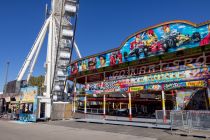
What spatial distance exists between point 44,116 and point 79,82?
16.0 meters

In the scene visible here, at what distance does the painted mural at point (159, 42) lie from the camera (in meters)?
22.4

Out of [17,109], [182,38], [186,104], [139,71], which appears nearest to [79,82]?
[17,109]

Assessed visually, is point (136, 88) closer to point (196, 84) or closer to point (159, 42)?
point (159, 42)

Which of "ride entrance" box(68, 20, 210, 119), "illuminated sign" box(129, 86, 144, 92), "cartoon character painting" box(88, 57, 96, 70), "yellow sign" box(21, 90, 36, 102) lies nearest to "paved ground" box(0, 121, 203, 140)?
"ride entrance" box(68, 20, 210, 119)

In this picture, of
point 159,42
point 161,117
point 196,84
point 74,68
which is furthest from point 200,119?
point 74,68

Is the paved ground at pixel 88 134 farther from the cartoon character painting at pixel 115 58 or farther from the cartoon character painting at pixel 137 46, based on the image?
the cartoon character painting at pixel 115 58

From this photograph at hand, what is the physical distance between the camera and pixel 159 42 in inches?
992

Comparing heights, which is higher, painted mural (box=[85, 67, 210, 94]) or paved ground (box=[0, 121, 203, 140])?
painted mural (box=[85, 67, 210, 94])

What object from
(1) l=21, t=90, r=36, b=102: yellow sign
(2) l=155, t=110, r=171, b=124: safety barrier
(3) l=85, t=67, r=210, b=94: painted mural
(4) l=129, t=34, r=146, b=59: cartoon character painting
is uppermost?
(4) l=129, t=34, r=146, b=59: cartoon character painting

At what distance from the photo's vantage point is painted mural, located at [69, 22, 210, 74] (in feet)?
73.4

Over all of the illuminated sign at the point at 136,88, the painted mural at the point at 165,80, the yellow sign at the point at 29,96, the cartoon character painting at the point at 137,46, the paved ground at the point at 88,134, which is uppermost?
the cartoon character painting at the point at 137,46

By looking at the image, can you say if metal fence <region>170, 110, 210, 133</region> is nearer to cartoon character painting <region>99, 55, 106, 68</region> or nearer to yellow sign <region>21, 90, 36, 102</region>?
cartoon character painting <region>99, 55, 106, 68</region>

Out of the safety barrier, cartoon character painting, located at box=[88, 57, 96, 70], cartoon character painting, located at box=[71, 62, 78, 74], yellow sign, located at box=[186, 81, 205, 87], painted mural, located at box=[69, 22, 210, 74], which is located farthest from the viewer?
cartoon character painting, located at box=[71, 62, 78, 74]

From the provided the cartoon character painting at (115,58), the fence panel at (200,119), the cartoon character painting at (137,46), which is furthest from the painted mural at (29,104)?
the fence panel at (200,119)
